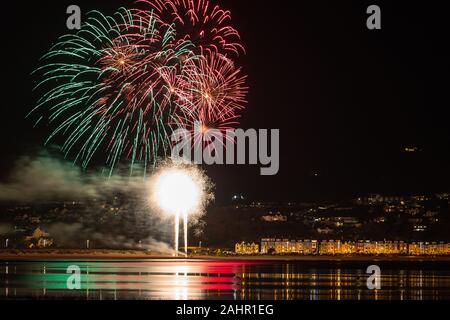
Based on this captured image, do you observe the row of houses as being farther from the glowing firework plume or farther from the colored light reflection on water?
the colored light reflection on water

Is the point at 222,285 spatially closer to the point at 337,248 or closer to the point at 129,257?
the point at 129,257

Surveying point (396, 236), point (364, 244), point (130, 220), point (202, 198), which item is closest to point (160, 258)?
point (202, 198)

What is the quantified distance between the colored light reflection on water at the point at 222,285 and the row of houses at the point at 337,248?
5798cm

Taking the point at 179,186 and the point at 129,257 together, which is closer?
the point at 179,186

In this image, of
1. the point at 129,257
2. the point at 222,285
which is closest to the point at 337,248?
the point at 129,257

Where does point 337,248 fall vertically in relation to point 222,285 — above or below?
below

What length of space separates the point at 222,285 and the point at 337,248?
259ft

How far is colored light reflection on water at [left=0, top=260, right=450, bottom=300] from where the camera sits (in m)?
43.9

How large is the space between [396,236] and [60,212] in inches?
2445

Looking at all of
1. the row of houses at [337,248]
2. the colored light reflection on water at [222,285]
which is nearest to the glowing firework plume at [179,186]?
the colored light reflection on water at [222,285]

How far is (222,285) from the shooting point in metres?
49.9

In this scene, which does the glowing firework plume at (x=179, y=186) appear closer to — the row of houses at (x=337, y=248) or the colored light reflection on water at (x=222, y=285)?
the colored light reflection on water at (x=222, y=285)

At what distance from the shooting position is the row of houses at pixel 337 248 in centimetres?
12369
